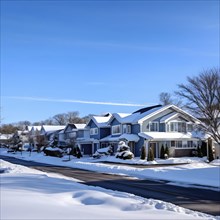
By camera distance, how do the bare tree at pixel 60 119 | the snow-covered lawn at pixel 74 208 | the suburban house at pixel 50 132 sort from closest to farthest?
the snow-covered lawn at pixel 74 208 → the suburban house at pixel 50 132 → the bare tree at pixel 60 119

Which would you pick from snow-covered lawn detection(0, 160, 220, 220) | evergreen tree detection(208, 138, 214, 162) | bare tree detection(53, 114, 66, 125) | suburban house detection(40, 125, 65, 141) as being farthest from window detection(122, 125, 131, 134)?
bare tree detection(53, 114, 66, 125)

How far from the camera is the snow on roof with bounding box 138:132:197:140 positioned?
163 ft

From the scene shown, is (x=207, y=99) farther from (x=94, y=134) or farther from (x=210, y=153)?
(x=94, y=134)

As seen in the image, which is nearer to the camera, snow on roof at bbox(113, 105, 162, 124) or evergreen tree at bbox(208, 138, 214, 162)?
evergreen tree at bbox(208, 138, 214, 162)

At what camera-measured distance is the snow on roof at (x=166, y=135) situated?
4962 cm

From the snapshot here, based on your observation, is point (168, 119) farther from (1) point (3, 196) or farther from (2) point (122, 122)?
(1) point (3, 196)

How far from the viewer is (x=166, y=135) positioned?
167 ft

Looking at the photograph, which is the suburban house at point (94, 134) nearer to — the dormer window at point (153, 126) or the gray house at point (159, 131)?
the gray house at point (159, 131)

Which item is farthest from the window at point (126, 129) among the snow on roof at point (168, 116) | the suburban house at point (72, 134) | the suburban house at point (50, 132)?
the suburban house at point (50, 132)

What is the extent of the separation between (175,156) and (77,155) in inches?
617

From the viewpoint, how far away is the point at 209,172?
1029 inches

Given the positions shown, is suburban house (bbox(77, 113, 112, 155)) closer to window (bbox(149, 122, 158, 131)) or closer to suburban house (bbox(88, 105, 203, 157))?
suburban house (bbox(88, 105, 203, 157))

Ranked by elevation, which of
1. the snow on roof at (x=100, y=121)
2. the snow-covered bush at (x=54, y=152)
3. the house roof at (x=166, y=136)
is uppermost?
the snow on roof at (x=100, y=121)

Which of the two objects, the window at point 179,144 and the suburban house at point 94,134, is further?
the suburban house at point 94,134
